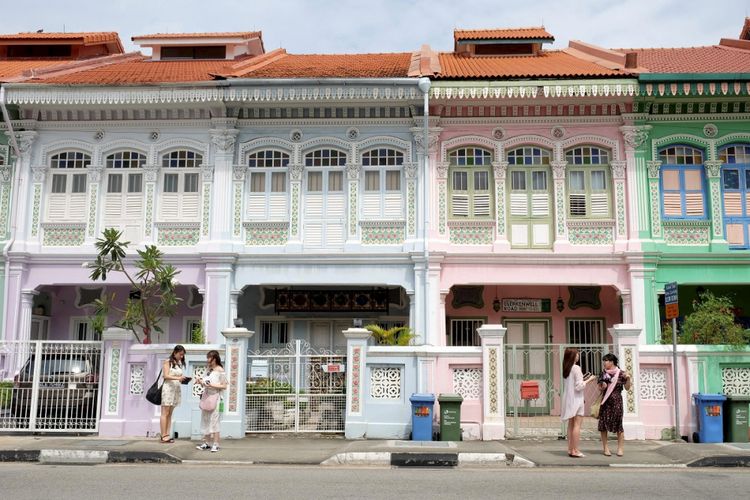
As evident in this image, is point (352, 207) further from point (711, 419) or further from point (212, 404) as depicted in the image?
point (711, 419)

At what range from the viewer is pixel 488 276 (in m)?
17.6

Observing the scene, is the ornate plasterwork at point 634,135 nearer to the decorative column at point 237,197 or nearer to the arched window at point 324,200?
the arched window at point 324,200

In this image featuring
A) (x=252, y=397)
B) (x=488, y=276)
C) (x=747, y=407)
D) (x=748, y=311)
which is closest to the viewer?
(x=747, y=407)

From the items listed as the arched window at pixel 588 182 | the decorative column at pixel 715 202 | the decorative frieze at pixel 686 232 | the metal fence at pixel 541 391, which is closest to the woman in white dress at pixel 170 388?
the metal fence at pixel 541 391

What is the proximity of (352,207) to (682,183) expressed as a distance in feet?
25.1

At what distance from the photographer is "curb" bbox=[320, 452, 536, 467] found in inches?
434

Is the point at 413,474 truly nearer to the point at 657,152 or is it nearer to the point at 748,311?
the point at 657,152

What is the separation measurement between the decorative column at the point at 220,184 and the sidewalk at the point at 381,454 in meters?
6.25

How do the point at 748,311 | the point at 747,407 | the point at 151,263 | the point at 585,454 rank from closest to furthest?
1. the point at 585,454
2. the point at 747,407
3. the point at 151,263
4. the point at 748,311

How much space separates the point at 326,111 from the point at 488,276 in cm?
541

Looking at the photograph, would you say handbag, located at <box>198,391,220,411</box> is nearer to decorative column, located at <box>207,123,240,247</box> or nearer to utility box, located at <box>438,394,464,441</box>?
utility box, located at <box>438,394,464,441</box>

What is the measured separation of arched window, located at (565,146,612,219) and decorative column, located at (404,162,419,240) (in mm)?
3564

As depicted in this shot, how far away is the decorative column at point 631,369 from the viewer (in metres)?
13.7

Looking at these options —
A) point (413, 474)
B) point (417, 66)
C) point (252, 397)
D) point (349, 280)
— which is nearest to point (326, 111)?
point (417, 66)
